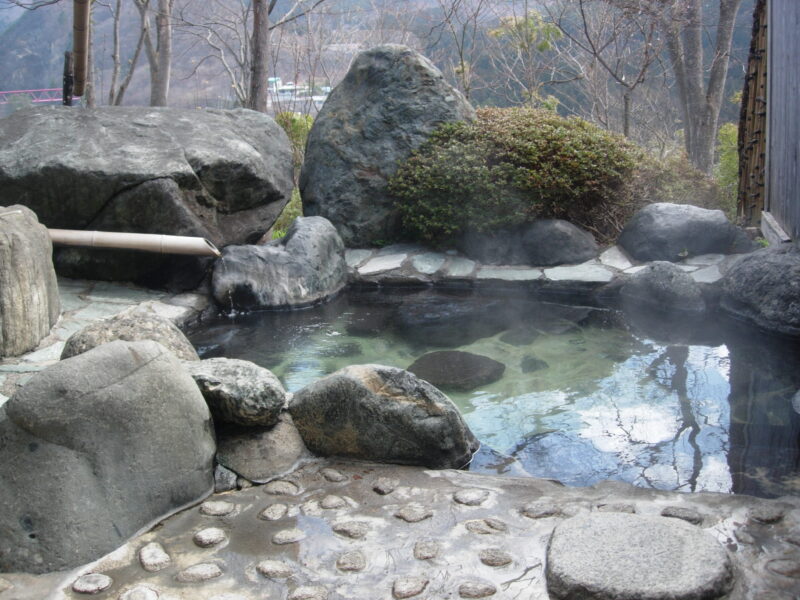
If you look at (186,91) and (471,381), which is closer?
(471,381)

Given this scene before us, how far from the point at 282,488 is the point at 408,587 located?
112cm

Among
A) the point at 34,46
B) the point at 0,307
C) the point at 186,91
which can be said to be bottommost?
the point at 0,307

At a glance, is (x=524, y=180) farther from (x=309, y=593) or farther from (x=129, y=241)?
(x=309, y=593)

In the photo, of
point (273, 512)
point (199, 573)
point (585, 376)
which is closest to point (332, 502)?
point (273, 512)

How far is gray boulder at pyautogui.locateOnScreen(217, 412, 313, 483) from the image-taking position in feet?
12.7

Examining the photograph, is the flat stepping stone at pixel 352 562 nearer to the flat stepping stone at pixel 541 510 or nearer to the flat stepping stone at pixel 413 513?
the flat stepping stone at pixel 413 513

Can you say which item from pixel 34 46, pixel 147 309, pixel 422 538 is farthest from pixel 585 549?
pixel 34 46

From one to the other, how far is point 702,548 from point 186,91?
947 inches

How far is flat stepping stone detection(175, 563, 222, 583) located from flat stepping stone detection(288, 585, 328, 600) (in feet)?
1.16

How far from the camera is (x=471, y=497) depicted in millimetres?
3477

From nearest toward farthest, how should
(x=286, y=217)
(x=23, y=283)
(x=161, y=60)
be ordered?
1. (x=23, y=283)
2. (x=286, y=217)
3. (x=161, y=60)

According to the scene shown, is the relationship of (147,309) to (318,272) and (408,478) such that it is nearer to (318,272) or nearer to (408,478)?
(408,478)

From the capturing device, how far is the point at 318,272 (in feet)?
26.1

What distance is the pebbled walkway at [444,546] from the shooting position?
8.93 ft
